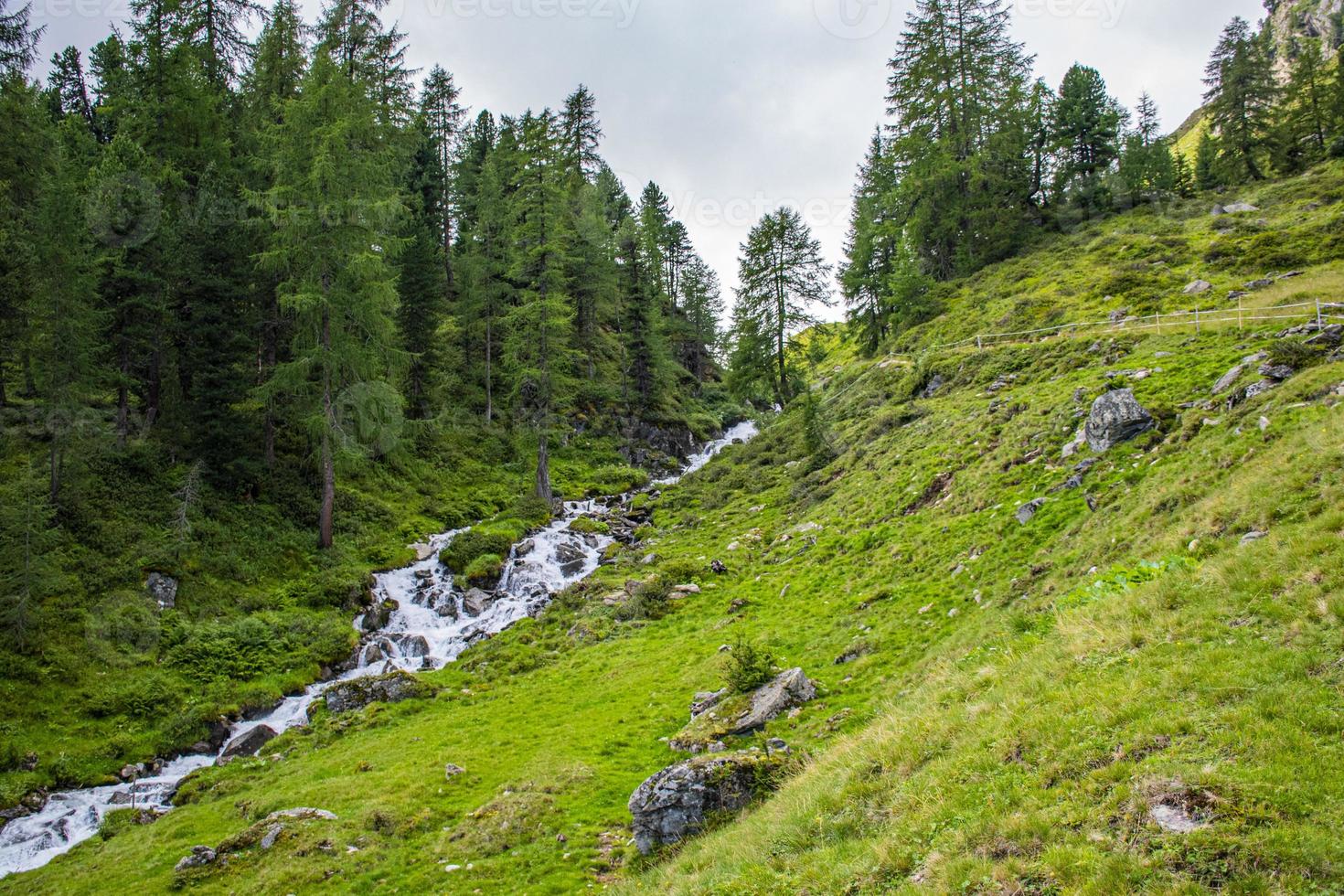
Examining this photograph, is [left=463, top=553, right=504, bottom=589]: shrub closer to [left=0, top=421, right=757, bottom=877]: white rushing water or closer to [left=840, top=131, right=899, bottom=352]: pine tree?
[left=0, top=421, right=757, bottom=877]: white rushing water

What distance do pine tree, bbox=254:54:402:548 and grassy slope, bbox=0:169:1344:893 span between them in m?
13.8

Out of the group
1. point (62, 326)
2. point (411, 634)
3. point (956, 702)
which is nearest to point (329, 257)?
point (62, 326)

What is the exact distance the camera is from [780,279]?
141ft

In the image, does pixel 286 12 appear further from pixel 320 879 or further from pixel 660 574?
pixel 320 879

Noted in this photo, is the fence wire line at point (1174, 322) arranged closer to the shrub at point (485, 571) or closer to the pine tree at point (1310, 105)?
the shrub at point (485, 571)

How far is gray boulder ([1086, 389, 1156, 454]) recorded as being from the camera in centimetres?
1548

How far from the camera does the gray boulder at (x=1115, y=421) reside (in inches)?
610

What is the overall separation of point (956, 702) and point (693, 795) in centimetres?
425

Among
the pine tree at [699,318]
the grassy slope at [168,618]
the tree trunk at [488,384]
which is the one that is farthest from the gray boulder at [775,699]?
the pine tree at [699,318]

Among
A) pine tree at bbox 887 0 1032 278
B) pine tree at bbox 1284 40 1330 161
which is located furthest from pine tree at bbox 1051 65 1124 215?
pine tree at bbox 1284 40 1330 161

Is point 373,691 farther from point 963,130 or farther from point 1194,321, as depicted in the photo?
point 963,130

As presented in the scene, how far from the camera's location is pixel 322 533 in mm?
27094

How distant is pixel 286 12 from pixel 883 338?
46.1 metres

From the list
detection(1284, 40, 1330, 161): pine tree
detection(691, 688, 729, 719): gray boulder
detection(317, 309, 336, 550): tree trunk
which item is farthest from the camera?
detection(1284, 40, 1330, 161): pine tree
